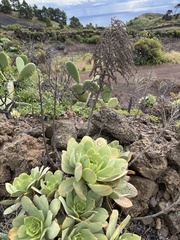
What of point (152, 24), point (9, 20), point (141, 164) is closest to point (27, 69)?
point (141, 164)

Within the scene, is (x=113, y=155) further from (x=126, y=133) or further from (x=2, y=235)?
(x=2, y=235)

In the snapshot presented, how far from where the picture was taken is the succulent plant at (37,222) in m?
1.54

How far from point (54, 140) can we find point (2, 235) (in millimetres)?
735

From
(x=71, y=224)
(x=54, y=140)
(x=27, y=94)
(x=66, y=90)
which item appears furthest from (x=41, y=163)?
(x=27, y=94)

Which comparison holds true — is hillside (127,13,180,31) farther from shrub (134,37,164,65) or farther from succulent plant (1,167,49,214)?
succulent plant (1,167,49,214)

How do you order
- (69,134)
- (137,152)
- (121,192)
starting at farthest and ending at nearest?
(69,134), (137,152), (121,192)

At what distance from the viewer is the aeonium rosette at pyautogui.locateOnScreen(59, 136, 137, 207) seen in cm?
158

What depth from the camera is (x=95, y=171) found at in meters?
1.65

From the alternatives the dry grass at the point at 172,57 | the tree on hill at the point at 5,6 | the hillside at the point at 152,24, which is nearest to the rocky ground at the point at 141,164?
the dry grass at the point at 172,57

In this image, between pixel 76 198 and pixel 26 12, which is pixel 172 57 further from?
pixel 26 12

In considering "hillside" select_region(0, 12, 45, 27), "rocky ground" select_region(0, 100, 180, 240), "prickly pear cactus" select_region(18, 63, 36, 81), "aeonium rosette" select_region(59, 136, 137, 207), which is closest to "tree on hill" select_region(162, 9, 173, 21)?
"hillside" select_region(0, 12, 45, 27)

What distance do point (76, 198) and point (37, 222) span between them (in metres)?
0.25

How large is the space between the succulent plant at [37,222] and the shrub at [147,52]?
50.1 feet

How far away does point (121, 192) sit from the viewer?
5.99ft
